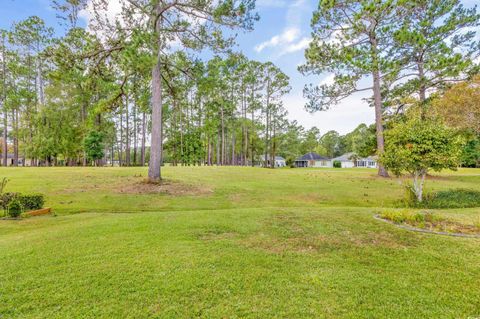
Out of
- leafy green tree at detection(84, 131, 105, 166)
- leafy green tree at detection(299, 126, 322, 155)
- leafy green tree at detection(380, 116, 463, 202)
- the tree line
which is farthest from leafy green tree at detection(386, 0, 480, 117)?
leafy green tree at detection(299, 126, 322, 155)

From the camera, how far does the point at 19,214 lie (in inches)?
254

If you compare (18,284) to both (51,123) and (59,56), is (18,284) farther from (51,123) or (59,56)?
(51,123)

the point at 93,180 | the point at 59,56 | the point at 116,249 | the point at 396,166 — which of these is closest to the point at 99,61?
the point at 59,56

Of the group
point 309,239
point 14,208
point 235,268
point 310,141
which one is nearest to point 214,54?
point 14,208

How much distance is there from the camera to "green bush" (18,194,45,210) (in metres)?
6.96

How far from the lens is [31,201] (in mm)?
7074

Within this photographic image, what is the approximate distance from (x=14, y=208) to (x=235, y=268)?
22.4ft

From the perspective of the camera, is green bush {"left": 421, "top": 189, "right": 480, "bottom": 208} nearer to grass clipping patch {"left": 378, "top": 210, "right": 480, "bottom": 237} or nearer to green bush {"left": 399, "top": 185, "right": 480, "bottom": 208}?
green bush {"left": 399, "top": 185, "right": 480, "bottom": 208}

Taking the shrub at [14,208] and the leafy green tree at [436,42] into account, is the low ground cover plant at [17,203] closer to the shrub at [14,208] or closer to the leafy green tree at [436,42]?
the shrub at [14,208]

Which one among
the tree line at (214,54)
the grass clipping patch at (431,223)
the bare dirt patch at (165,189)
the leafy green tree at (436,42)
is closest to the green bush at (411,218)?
the grass clipping patch at (431,223)

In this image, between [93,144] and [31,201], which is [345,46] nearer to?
[31,201]

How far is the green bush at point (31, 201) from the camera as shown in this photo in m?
6.96

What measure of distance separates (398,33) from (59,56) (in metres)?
14.3

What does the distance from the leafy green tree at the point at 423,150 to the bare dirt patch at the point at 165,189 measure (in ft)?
24.8
